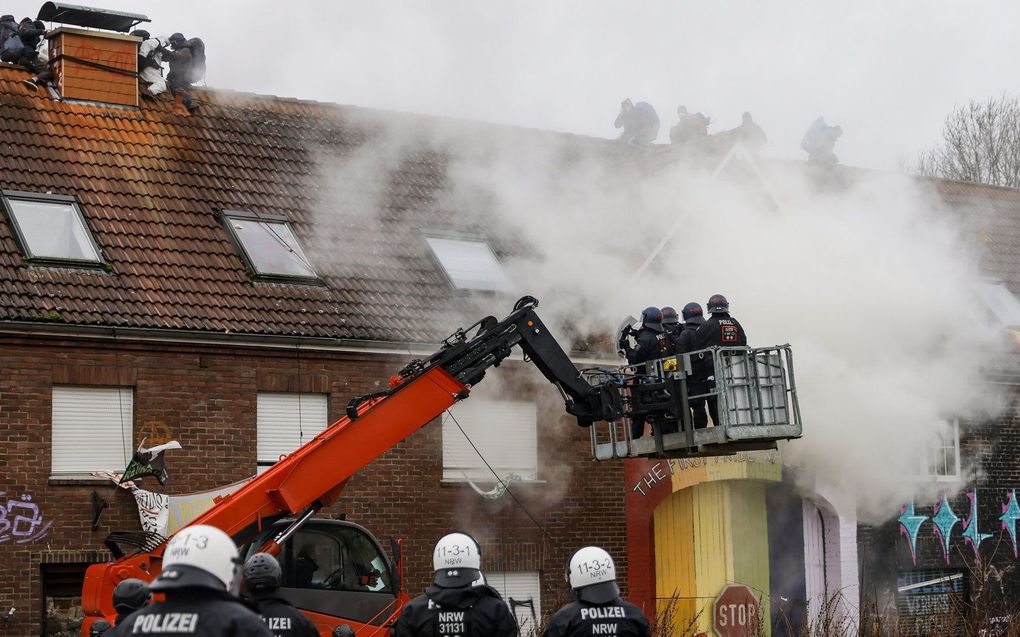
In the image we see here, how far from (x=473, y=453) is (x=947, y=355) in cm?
741

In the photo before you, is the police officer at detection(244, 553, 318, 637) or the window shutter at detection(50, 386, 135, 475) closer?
the police officer at detection(244, 553, 318, 637)

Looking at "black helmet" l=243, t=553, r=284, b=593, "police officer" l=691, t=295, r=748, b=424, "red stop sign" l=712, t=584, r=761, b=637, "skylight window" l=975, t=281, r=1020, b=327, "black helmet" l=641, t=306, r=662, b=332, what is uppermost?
"skylight window" l=975, t=281, r=1020, b=327

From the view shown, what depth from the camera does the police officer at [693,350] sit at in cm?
1402

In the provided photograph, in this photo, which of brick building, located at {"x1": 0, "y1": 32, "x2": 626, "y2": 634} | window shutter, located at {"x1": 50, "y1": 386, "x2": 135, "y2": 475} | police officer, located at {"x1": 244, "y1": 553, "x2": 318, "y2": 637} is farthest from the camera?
window shutter, located at {"x1": 50, "y1": 386, "x2": 135, "y2": 475}

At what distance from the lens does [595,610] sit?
825 centimetres

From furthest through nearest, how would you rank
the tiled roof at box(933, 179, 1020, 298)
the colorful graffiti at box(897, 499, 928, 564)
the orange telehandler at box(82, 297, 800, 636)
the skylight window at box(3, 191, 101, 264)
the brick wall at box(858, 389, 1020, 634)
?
1. the tiled roof at box(933, 179, 1020, 298)
2. the colorful graffiti at box(897, 499, 928, 564)
3. the brick wall at box(858, 389, 1020, 634)
4. the skylight window at box(3, 191, 101, 264)
5. the orange telehandler at box(82, 297, 800, 636)

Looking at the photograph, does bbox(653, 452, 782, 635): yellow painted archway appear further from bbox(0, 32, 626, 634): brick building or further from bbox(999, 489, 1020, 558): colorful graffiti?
bbox(999, 489, 1020, 558): colorful graffiti

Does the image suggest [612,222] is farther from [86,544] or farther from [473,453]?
[86,544]

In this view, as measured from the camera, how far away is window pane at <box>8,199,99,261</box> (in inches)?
692

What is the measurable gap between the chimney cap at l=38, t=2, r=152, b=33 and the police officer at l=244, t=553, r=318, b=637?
14.3m

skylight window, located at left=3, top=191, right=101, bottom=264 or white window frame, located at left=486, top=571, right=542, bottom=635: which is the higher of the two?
skylight window, located at left=3, top=191, right=101, bottom=264

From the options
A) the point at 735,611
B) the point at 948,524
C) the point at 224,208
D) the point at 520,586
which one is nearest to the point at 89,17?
the point at 224,208

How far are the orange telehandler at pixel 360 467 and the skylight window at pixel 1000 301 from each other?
11332 mm

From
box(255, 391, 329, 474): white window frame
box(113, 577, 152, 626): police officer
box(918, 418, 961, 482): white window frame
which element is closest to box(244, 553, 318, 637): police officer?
box(113, 577, 152, 626): police officer
